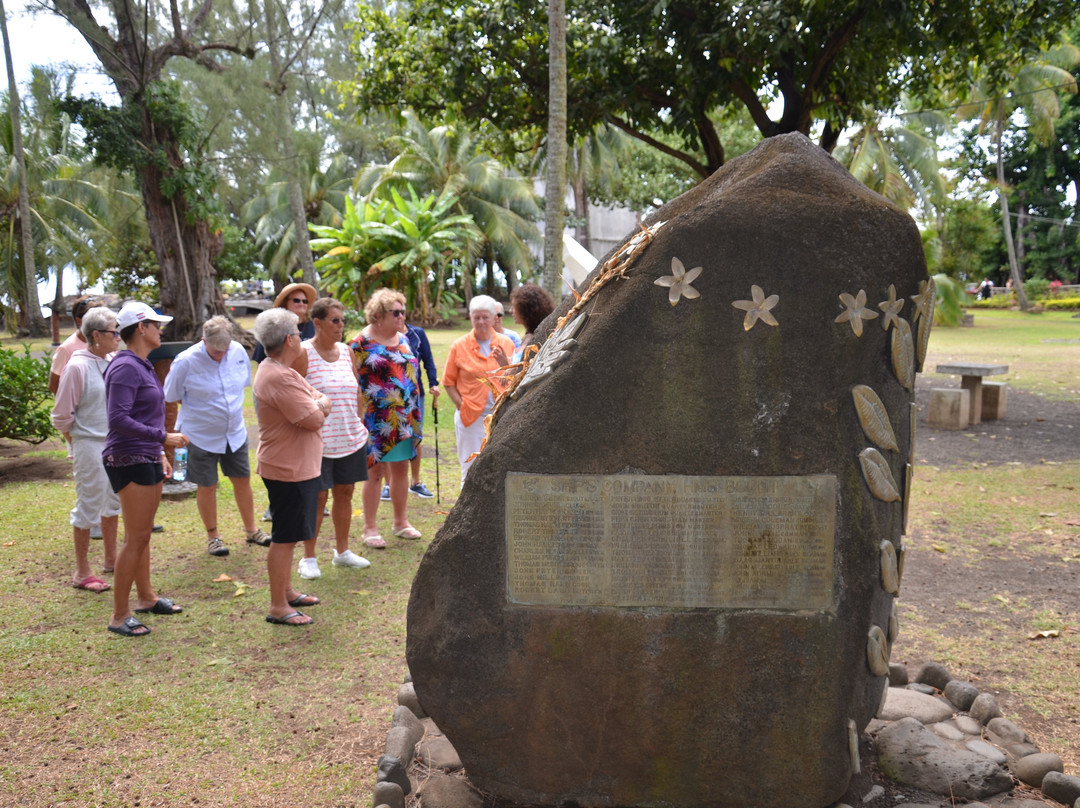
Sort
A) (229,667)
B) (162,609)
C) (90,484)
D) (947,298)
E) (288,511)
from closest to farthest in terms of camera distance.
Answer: (229,667) → (288,511) → (162,609) → (90,484) → (947,298)

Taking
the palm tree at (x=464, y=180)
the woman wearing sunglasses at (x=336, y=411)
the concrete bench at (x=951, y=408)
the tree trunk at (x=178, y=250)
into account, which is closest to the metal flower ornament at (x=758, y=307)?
the woman wearing sunglasses at (x=336, y=411)

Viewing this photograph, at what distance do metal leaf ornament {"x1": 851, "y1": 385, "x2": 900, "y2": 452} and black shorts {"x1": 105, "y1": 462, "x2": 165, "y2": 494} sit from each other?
344cm

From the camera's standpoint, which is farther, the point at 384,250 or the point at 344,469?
the point at 384,250

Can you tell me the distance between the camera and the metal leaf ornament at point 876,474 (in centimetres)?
296

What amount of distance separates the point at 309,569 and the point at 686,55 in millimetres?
6453

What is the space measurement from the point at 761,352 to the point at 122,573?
11.5 ft

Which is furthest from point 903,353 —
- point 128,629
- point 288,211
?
point 288,211

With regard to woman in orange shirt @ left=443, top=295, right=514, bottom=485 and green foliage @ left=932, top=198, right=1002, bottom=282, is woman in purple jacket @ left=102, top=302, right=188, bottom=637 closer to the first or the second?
woman in orange shirt @ left=443, top=295, right=514, bottom=485

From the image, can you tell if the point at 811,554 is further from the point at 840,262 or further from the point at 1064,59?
the point at 1064,59

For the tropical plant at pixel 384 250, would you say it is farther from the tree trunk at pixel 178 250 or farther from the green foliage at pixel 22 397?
the green foliage at pixel 22 397

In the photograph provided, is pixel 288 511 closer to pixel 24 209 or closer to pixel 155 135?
pixel 155 135

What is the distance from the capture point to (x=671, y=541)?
120 inches

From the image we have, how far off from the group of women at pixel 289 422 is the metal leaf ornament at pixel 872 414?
167cm

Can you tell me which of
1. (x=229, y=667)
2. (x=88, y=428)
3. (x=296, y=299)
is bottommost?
(x=229, y=667)
